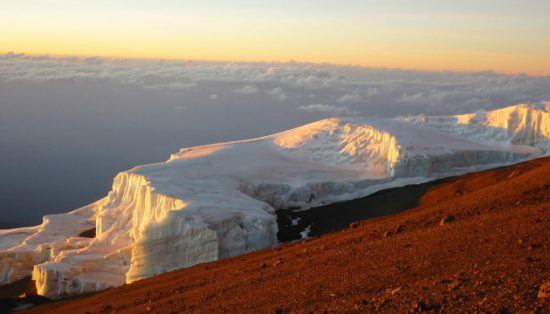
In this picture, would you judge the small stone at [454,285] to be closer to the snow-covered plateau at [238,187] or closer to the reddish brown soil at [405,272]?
the reddish brown soil at [405,272]

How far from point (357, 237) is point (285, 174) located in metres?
48.7

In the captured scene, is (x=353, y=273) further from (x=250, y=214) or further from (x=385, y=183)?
(x=385, y=183)

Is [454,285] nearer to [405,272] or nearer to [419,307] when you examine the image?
[419,307]

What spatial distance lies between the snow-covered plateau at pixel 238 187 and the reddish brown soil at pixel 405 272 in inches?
614

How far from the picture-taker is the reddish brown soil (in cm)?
1438

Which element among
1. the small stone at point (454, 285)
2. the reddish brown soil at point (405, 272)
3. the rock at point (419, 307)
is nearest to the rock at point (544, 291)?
the reddish brown soil at point (405, 272)

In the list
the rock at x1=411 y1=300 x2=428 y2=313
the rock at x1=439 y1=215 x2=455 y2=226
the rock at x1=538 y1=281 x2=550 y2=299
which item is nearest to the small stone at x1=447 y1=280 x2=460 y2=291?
the rock at x1=411 y1=300 x2=428 y2=313

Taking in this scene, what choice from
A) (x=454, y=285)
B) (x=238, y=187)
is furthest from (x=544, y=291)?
(x=238, y=187)

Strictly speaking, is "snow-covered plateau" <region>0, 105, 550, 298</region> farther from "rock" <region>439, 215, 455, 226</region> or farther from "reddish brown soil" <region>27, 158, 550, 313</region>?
"rock" <region>439, 215, 455, 226</region>

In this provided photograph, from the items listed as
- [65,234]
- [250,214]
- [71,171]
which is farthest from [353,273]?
[71,171]

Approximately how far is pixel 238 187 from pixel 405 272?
48139 mm

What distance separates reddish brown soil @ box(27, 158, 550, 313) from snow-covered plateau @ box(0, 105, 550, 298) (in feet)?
51.2

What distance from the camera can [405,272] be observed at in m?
17.4

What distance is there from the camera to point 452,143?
84.8 meters
